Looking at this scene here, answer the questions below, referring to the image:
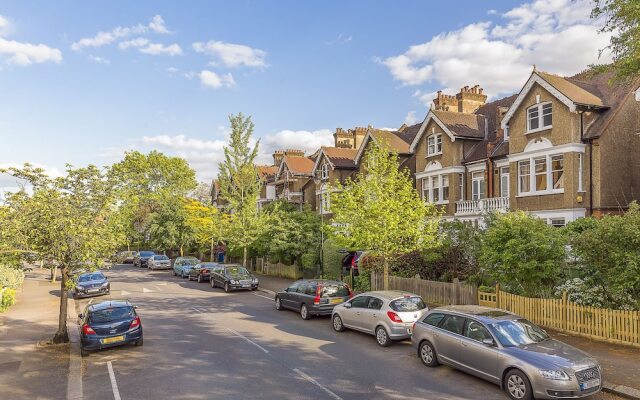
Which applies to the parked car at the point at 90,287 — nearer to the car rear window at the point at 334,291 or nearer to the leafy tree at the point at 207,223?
the leafy tree at the point at 207,223

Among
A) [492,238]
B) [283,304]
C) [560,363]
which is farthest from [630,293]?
[283,304]

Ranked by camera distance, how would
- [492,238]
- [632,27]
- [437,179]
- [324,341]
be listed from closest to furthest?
1. [632,27]
2. [324,341]
3. [492,238]
4. [437,179]

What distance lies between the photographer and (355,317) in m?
15.0

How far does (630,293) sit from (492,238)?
4295mm

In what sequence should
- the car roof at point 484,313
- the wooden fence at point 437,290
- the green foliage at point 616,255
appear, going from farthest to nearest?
the wooden fence at point 437,290 → the green foliage at point 616,255 → the car roof at point 484,313

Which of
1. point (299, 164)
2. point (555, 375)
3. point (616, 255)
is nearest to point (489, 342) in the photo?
point (555, 375)

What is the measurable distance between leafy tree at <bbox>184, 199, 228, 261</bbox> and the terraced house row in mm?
18111

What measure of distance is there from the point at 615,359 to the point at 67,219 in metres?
15.5

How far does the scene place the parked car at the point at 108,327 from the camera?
13.4 meters

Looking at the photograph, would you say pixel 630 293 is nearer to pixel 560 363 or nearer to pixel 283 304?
pixel 560 363

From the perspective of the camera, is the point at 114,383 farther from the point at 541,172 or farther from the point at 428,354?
the point at 541,172

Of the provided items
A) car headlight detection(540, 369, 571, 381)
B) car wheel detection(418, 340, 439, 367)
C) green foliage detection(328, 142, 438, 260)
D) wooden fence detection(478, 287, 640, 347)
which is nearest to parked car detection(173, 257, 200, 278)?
green foliage detection(328, 142, 438, 260)

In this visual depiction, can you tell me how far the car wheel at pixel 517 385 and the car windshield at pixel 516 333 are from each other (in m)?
0.66

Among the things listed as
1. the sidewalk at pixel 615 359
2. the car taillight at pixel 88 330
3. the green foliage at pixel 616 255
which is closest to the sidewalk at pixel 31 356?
the car taillight at pixel 88 330
